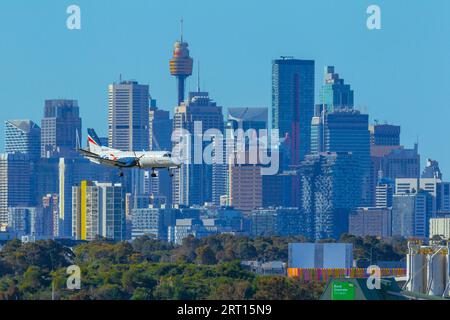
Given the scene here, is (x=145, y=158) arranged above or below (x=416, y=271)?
above

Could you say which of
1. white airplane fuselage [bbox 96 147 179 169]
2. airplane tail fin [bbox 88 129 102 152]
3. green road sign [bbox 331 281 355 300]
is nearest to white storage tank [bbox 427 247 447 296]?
white airplane fuselage [bbox 96 147 179 169]

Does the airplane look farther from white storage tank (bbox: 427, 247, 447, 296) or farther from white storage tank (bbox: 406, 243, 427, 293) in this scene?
white storage tank (bbox: 427, 247, 447, 296)

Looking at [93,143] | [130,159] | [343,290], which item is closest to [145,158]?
[130,159]

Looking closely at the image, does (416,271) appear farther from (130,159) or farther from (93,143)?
(93,143)

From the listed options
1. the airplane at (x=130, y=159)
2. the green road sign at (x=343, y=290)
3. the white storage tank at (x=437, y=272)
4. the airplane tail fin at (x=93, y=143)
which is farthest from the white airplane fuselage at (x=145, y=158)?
the green road sign at (x=343, y=290)

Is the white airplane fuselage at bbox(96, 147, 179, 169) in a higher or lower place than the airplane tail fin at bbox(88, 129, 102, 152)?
lower

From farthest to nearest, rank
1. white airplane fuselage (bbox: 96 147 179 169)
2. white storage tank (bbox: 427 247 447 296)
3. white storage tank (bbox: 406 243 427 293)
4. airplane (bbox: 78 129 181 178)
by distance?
white airplane fuselage (bbox: 96 147 179 169), airplane (bbox: 78 129 181 178), white storage tank (bbox: 406 243 427 293), white storage tank (bbox: 427 247 447 296)

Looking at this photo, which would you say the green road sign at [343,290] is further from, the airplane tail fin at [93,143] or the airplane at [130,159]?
the airplane tail fin at [93,143]

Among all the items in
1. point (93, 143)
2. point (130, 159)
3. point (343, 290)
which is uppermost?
point (93, 143)

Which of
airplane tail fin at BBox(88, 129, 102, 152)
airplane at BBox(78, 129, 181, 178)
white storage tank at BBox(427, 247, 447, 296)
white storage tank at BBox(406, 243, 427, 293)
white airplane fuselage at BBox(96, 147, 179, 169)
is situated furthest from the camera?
airplane tail fin at BBox(88, 129, 102, 152)

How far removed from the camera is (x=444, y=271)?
224 feet

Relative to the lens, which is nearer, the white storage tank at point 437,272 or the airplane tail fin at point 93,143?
the white storage tank at point 437,272
